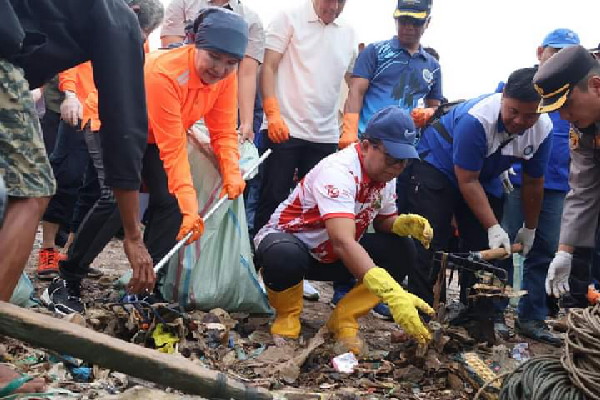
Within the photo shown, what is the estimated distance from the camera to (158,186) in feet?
12.3

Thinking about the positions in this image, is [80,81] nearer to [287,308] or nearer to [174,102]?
[174,102]

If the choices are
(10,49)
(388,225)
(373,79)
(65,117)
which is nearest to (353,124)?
(373,79)

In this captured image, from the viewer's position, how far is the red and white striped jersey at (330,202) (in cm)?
343

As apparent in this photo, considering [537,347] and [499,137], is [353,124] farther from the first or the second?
[537,347]

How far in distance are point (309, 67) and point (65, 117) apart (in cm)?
159

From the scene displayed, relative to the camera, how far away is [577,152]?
12.3ft

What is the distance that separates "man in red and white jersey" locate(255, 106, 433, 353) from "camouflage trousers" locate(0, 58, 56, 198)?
1.60 metres

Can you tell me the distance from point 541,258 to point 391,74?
5.04ft

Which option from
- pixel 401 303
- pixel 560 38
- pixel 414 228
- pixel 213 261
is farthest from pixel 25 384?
pixel 560 38

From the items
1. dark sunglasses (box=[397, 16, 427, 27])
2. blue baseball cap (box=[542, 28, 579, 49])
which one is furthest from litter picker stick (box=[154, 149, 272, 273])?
blue baseball cap (box=[542, 28, 579, 49])

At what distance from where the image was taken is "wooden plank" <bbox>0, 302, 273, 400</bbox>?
166cm

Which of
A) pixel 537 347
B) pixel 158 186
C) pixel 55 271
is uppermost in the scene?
pixel 158 186

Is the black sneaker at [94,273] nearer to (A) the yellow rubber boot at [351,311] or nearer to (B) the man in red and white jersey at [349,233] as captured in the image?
(B) the man in red and white jersey at [349,233]

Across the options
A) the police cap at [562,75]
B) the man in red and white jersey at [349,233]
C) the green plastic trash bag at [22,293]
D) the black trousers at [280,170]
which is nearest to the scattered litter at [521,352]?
the man in red and white jersey at [349,233]
